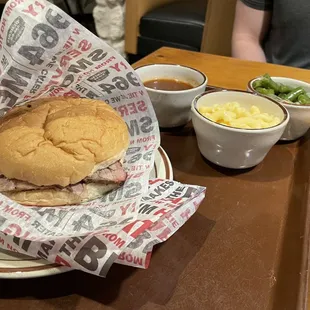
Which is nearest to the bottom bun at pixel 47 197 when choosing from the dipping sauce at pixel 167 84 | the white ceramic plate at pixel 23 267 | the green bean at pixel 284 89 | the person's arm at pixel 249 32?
the white ceramic plate at pixel 23 267

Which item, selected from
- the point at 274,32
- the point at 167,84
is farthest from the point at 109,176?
the point at 274,32

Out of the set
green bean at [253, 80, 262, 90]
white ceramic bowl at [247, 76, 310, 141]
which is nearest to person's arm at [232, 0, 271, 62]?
green bean at [253, 80, 262, 90]

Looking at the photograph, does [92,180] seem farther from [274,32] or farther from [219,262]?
[274,32]

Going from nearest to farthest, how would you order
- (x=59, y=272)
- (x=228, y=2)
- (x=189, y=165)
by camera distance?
(x=59, y=272), (x=189, y=165), (x=228, y=2)

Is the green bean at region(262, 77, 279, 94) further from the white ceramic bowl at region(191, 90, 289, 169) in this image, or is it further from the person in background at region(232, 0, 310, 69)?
the person in background at region(232, 0, 310, 69)

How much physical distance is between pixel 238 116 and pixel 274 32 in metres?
0.97

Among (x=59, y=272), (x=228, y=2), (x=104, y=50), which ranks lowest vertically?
(x=228, y=2)

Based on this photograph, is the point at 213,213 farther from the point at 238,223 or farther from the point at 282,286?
the point at 282,286

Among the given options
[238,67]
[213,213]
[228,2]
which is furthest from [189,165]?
[228,2]

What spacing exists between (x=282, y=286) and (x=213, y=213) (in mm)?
214

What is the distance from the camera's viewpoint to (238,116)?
104cm

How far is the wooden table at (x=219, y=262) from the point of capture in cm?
68

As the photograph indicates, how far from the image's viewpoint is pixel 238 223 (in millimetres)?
854

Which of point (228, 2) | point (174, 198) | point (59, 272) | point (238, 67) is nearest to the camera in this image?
point (59, 272)
